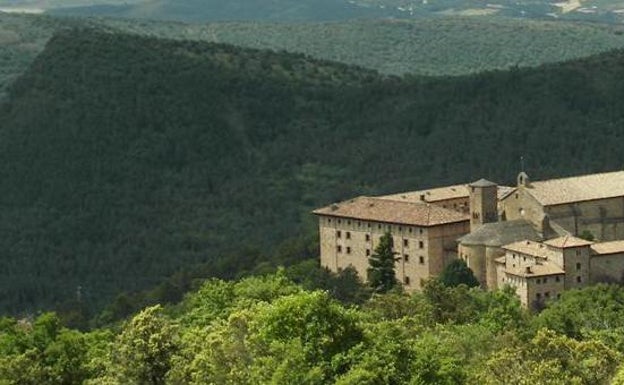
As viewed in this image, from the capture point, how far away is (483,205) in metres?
95.1

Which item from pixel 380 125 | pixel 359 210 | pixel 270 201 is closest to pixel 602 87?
pixel 380 125

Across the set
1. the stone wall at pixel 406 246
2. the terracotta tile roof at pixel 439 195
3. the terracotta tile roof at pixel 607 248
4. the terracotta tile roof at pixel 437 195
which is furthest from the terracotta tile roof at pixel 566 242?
the terracotta tile roof at pixel 437 195

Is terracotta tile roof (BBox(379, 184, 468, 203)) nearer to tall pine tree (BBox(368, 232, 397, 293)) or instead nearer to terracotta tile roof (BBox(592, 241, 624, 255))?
tall pine tree (BBox(368, 232, 397, 293))

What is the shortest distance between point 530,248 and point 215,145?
9296 centimetres

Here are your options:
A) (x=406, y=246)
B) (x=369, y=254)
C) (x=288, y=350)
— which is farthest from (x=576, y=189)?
(x=288, y=350)

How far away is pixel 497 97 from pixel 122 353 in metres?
136

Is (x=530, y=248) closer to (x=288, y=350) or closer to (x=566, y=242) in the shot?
(x=566, y=242)

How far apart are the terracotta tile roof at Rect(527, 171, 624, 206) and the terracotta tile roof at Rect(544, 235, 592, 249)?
4.62 meters

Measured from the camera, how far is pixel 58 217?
15688cm

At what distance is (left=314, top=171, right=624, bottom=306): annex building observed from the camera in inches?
3455

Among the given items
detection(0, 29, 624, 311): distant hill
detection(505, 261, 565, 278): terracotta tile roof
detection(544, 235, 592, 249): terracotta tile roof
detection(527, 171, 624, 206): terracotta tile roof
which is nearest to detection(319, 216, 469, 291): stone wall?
detection(527, 171, 624, 206): terracotta tile roof

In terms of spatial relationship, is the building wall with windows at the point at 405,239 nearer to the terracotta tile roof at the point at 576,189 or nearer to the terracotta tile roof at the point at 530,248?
the terracotta tile roof at the point at 576,189

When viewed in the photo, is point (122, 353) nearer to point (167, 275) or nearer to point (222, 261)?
point (222, 261)

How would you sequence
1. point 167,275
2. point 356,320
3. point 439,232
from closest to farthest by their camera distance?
point 356,320 < point 439,232 < point 167,275
